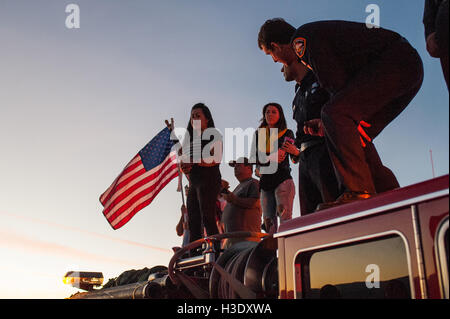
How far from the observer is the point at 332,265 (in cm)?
220

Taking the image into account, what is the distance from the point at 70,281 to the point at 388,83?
16.1 ft

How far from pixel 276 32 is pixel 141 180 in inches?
185

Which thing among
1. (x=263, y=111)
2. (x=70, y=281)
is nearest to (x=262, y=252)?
(x=263, y=111)

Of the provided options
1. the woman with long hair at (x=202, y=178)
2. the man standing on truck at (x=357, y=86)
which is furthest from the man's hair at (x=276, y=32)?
the woman with long hair at (x=202, y=178)

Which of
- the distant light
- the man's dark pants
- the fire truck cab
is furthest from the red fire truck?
the distant light

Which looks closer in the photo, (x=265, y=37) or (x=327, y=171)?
(x=327, y=171)

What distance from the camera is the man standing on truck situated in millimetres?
2703

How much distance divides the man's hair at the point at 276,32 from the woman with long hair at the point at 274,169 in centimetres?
211

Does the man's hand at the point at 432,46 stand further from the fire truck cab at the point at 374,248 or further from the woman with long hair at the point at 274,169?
the woman with long hair at the point at 274,169

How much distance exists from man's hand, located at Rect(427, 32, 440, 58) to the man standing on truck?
0.75ft

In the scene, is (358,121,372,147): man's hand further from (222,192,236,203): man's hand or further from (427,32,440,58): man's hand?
(222,192,236,203): man's hand

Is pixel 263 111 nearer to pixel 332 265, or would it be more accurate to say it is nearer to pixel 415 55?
pixel 415 55

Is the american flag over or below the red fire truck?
over

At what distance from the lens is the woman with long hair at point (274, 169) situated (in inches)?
220
